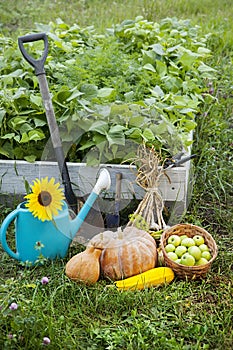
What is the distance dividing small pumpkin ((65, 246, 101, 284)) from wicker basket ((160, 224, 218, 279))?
336mm

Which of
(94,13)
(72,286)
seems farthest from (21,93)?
(94,13)

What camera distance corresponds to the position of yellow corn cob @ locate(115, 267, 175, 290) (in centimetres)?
270

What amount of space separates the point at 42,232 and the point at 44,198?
0.17 metres

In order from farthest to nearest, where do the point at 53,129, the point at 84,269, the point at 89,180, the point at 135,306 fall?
the point at 89,180
the point at 53,129
the point at 84,269
the point at 135,306

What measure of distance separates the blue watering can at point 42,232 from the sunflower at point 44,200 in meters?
0.04

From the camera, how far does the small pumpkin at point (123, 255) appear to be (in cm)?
279

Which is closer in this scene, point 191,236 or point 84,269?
point 84,269

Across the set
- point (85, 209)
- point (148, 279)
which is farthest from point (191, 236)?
point (85, 209)

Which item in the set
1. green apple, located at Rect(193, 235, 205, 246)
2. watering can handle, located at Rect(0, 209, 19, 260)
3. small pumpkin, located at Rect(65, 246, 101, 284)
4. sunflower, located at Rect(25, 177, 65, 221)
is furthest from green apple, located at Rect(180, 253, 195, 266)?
watering can handle, located at Rect(0, 209, 19, 260)

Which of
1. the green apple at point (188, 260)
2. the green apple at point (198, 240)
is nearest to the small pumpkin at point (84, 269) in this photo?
the green apple at point (188, 260)

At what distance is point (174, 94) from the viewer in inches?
151

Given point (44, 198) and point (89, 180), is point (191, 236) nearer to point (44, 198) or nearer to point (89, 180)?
point (89, 180)

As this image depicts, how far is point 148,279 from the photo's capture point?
8.95ft

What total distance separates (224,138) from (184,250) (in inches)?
61.5
